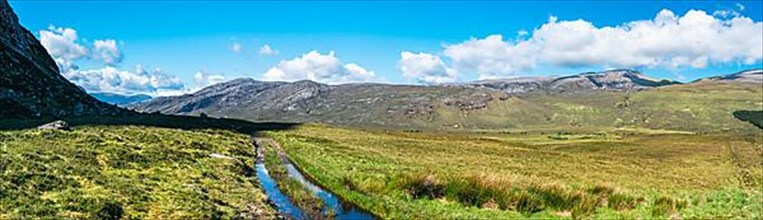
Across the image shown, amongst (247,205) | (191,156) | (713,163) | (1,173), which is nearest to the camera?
(1,173)

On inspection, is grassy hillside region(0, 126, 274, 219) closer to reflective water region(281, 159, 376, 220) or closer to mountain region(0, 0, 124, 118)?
reflective water region(281, 159, 376, 220)

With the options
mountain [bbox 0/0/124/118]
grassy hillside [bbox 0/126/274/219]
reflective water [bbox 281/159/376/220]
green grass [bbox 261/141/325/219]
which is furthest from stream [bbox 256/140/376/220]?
mountain [bbox 0/0/124/118]

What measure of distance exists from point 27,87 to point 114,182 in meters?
→ 85.1

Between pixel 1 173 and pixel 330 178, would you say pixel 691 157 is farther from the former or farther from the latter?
pixel 1 173

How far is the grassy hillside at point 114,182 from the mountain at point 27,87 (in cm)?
4847

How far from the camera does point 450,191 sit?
114 ft

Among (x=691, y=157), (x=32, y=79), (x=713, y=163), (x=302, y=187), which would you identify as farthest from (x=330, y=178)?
(x=691, y=157)

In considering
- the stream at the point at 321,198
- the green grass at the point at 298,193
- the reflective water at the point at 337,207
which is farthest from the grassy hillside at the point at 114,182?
the reflective water at the point at 337,207

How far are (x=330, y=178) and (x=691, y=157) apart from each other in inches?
3845

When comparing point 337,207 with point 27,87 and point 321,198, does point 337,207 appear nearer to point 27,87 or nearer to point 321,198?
point 321,198

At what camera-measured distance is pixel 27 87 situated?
102 metres

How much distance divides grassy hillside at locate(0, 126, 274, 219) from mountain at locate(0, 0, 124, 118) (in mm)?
48470

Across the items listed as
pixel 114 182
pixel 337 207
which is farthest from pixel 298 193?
pixel 114 182

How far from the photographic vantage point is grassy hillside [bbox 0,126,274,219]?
80.4 feet
